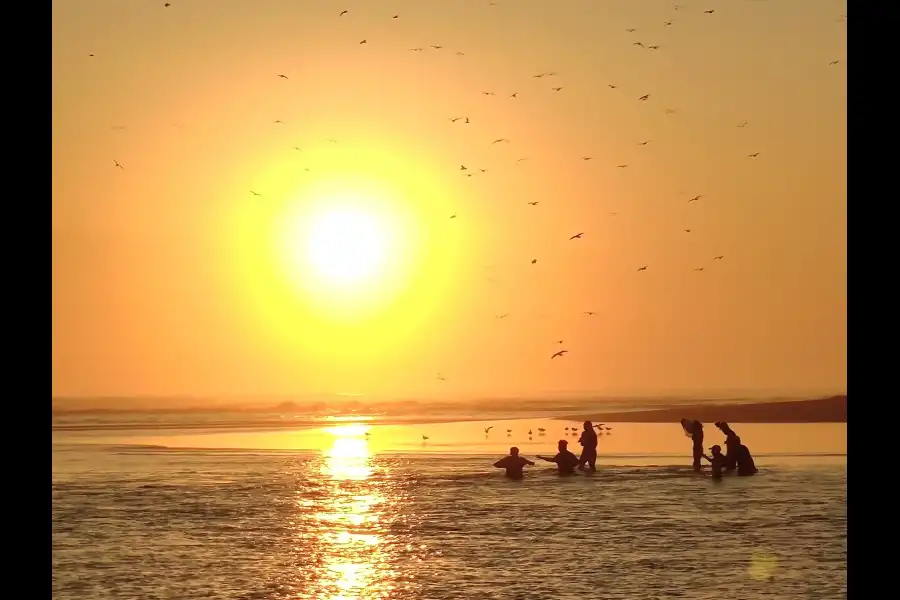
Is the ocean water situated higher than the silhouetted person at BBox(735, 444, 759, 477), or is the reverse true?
the silhouetted person at BBox(735, 444, 759, 477)

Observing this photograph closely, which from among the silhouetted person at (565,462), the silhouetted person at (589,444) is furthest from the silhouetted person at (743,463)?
the silhouetted person at (565,462)

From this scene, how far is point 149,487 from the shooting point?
28.6 metres

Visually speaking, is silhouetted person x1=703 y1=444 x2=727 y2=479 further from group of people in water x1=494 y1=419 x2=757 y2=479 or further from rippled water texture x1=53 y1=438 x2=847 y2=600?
rippled water texture x1=53 y1=438 x2=847 y2=600

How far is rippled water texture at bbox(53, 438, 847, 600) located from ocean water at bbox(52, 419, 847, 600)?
6 cm

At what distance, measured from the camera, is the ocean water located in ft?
55.4

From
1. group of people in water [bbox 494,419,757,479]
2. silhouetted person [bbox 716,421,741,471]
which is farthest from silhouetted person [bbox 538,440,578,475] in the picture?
silhouetted person [bbox 716,421,741,471]

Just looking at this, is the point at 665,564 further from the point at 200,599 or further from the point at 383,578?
the point at 200,599

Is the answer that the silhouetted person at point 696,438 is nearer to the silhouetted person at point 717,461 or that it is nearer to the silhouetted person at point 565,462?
the silhouetted person at point 717,461

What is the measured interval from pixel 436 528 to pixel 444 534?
0.66 metres

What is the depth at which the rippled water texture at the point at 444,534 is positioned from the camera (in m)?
16.8

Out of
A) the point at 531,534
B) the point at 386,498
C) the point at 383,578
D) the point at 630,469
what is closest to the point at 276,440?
the point at 630,469

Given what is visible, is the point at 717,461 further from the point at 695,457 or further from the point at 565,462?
the point at 565,462
